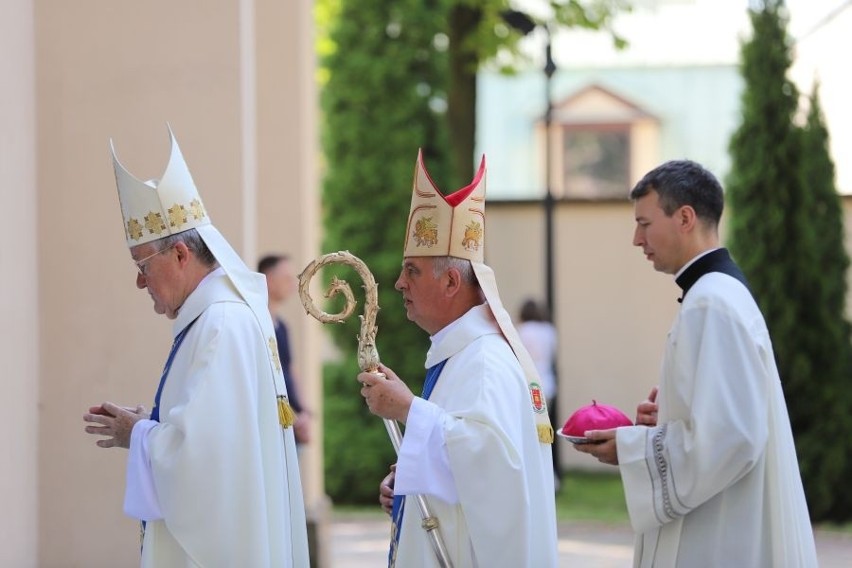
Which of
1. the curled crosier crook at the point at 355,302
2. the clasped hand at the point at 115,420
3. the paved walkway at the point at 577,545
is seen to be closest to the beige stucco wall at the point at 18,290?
the clasped hand at the point at 115,420

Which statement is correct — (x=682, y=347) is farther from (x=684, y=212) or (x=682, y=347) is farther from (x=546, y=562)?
(x=546, y=562)

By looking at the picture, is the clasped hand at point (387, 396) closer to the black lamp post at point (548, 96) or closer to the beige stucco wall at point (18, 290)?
the beige stucco wall at point (18, 290)

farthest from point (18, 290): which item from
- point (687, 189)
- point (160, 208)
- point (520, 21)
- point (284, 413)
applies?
point (520, 21)

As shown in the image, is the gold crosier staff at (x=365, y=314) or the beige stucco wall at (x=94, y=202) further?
the beige stucco wall at (x=94, y=202)

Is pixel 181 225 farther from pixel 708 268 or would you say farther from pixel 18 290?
pixel 708 268

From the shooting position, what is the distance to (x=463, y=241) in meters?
4.47

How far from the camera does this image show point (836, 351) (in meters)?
12.8

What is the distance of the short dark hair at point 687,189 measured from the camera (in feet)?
14.5

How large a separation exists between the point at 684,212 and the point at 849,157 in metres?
12.0

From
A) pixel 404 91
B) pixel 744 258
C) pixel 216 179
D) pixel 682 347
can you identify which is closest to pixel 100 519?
pixel 216 179

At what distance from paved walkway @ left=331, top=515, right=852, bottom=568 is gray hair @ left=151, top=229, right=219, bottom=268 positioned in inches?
233

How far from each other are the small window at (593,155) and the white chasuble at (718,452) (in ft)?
79.9

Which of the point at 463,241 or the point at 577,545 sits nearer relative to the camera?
the point at 463,241

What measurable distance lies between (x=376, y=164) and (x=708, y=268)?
1084cm
